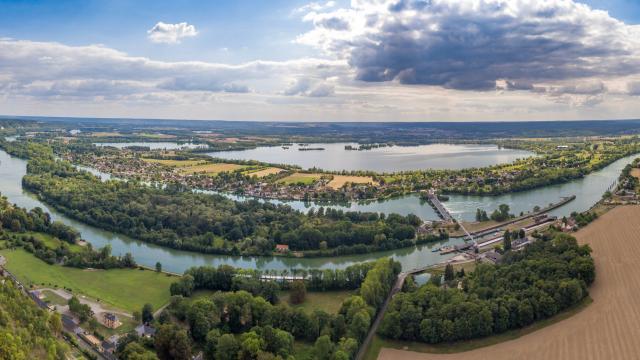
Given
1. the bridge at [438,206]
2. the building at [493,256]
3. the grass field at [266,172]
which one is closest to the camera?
the building at [493,256]

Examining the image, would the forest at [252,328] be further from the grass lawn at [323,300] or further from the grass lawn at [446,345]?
the grass lawn at [323,300]

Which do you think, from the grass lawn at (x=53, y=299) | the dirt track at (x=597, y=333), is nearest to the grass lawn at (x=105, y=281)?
the grass lawn at (x=53, y=299)

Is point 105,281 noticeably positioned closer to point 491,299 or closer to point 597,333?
point 491,299

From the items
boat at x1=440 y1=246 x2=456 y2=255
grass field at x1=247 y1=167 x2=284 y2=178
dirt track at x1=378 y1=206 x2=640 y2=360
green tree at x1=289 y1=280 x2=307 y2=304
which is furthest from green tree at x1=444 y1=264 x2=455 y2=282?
grass field at x1=247 y1=167 x2=284 y2=178

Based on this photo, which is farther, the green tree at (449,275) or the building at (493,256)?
the building at (493,256)

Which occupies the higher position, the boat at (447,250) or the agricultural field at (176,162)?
the agricultural field at (176,162)

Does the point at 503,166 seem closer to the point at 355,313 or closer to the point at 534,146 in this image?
the point at 534,146
